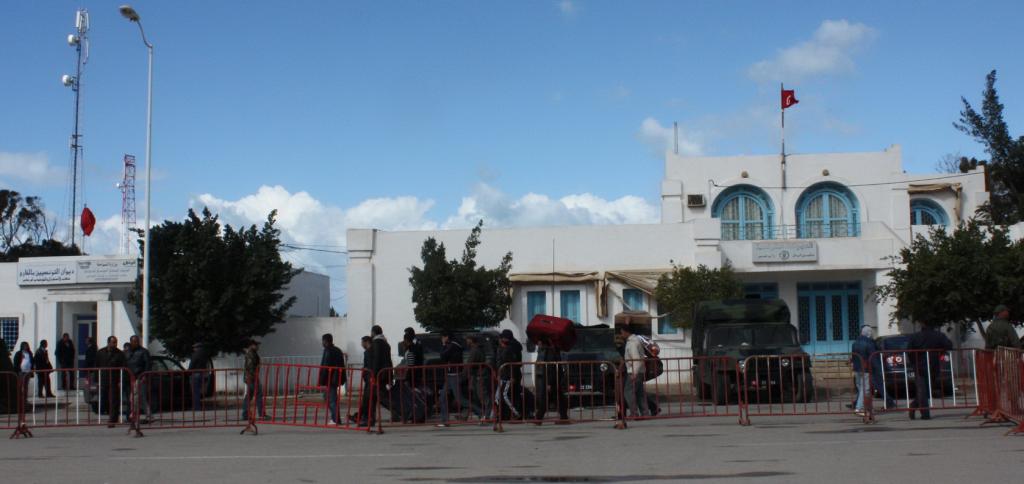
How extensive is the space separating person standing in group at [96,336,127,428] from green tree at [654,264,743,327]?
15.8 m

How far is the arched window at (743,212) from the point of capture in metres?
36.6

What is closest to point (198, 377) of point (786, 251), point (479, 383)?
point (479, 383)

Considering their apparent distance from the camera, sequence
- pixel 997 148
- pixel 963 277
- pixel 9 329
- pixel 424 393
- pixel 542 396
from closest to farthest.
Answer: pixel 542 396, pixel 424 393, pixel 963 277, pixel 9 329, pixel 997 148

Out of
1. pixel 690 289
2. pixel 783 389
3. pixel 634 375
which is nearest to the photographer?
pixel 634 375

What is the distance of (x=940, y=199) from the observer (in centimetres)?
3678

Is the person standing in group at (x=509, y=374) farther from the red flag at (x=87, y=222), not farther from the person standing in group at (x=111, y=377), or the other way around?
the red flag at (x=87, y=222)

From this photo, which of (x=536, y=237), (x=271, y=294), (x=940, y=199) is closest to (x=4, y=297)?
(x=271, y=294)

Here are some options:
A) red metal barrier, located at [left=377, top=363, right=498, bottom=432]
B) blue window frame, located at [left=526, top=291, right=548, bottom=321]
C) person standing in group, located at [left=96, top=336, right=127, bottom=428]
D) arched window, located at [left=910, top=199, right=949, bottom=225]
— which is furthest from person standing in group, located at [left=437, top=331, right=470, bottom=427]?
arched window, located at [left=910, top=199, right=949, bottom=225]

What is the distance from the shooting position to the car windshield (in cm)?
2180

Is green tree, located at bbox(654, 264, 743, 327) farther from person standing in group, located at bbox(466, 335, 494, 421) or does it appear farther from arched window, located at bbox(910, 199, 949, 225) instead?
person standing in group, located at bbox(466, 335, 494, 421)

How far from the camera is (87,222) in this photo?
36.4 m

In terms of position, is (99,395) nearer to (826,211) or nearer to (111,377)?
(111,377)

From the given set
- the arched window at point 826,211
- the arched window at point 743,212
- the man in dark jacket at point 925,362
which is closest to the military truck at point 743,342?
the man in dark jacket at point 925,362

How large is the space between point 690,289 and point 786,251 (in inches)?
148
